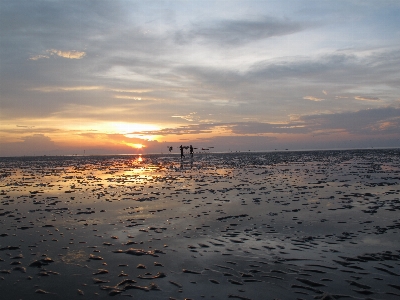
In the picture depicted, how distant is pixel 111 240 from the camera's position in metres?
13.9

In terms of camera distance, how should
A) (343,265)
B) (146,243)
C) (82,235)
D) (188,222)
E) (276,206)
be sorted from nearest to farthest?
(343,265) → (146,243) → (82,235) → (188,222) → (276,206)

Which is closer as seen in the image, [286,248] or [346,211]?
[286,248]

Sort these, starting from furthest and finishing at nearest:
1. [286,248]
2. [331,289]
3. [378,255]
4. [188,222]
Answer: [188,222] → [286,248] → [378,255] → [331,289]

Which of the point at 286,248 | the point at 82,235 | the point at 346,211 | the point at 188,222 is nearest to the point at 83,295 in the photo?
the point at 82,235

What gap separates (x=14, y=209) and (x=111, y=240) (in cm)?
1131

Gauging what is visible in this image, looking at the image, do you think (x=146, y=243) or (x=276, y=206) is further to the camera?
(x=276, y=206)

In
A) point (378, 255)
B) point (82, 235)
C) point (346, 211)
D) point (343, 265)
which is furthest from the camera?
point (346, 211)

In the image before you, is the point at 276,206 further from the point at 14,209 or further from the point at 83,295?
the point at 14,209

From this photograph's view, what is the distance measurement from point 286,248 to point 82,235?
30.4ft

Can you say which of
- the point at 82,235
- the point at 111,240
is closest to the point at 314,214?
the point at 111,240

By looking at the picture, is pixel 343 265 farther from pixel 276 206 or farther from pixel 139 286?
pixel 276 206

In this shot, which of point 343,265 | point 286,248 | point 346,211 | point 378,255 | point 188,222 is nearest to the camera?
point 343,265

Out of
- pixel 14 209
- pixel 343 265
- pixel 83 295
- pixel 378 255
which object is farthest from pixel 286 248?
pixel 14 209

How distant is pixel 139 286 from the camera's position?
921cm
